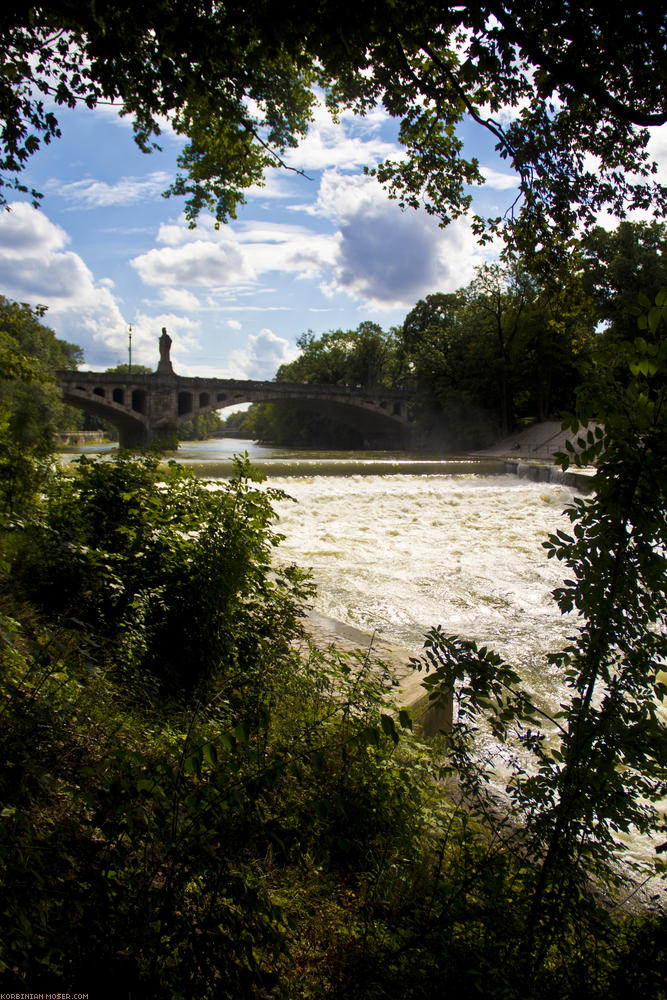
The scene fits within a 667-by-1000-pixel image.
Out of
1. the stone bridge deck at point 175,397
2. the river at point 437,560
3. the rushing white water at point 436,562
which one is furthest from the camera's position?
the stone bridge deck at point 175,397

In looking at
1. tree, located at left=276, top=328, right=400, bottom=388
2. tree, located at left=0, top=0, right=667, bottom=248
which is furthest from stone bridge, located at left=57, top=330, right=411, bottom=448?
tree, located at left=0, top=0, right=667, bottom=248

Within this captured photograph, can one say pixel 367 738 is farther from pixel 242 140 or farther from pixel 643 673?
pixel 242 140

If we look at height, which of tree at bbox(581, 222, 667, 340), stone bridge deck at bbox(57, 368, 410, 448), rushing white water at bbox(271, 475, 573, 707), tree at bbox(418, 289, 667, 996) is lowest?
rushing white water at bbox(271, 475, 573, 707)

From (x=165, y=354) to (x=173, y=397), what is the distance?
11.2 ft

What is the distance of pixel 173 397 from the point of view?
148 feet

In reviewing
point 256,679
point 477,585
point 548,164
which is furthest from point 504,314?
point 256,679

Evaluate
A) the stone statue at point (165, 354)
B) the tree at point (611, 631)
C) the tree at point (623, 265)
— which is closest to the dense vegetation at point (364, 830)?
the tree at point (611, 631)

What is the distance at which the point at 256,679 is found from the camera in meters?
3.09

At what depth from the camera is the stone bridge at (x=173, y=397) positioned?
41938mm

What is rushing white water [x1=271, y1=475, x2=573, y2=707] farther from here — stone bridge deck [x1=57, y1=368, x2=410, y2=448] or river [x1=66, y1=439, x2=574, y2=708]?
stone bridge deck [x1=57, y1=368, x2=410, y2=448]

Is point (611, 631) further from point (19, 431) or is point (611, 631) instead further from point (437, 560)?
point (437, 560)

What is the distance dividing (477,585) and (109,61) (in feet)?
22.7

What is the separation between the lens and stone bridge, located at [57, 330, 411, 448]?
41938 millimetres

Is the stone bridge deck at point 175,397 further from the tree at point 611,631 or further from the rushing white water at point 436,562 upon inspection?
the tree at point 611,631
